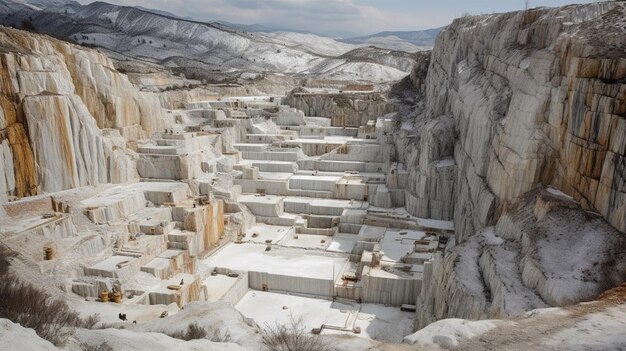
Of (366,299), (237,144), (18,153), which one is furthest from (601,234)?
(237,144)

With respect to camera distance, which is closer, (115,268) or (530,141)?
(530,141)

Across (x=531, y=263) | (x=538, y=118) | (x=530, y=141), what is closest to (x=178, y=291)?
(x=531, y=263)

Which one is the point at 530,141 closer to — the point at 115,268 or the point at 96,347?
the point at 96,347

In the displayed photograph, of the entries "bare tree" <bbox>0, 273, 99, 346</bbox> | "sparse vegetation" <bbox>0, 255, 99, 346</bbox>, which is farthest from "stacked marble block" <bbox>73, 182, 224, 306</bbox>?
"bare tree" <bbox>0, 273, 99, 346</bbox>

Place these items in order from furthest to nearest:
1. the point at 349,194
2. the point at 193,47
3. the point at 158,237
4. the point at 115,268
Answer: the point at 193,47 < the point at 349,194 < the point at 158,237 < the point at 115,268

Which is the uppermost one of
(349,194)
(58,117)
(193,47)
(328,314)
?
(193,47)

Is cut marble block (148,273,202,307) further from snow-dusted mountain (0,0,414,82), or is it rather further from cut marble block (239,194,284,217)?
snow-dusted mountain (0,0,414,82)
